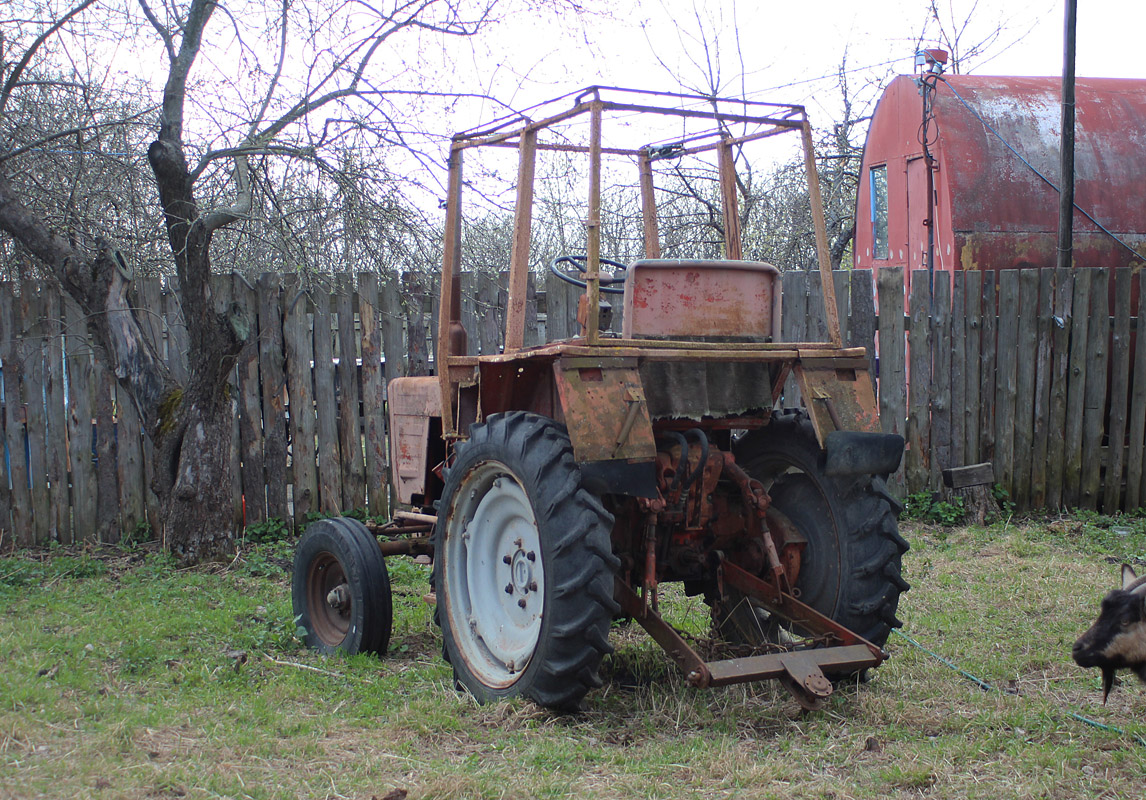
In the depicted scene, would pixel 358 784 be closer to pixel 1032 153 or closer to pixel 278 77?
pixel 278 77

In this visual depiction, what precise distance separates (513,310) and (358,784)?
1811 mm

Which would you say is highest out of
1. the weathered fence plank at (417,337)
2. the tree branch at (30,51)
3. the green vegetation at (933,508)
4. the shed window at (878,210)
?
the tree branch at (30,51)

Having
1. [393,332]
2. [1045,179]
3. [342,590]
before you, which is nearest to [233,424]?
[393,332]

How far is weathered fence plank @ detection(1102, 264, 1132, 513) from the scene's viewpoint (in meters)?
7.77

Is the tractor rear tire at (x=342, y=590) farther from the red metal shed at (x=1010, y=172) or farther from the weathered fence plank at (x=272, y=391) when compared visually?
the red metal shed at (x=1010, y=172)

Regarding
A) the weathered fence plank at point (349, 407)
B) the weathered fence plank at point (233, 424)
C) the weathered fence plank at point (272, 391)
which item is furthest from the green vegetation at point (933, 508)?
the weathered fence plank at point (233, 424)

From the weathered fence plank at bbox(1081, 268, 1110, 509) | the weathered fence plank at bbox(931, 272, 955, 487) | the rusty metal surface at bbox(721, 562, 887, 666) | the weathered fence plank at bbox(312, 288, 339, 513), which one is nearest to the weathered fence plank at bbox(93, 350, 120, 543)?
the weathered fence plank at bbox(312, 288, 339, 513)

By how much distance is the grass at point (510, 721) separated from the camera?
10.0ft

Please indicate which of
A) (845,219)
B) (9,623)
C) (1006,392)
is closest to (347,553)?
(9,623)

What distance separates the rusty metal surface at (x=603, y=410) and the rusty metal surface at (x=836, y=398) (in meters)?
0.74

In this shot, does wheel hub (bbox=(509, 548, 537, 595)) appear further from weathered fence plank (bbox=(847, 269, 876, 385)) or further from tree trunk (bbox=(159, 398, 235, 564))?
weathered fence plank (bbox=(847, 269, 876, 385))

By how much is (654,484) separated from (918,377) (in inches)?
188

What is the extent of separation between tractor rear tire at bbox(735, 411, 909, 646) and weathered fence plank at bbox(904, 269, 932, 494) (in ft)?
12.4

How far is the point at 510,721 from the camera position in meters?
3.58
